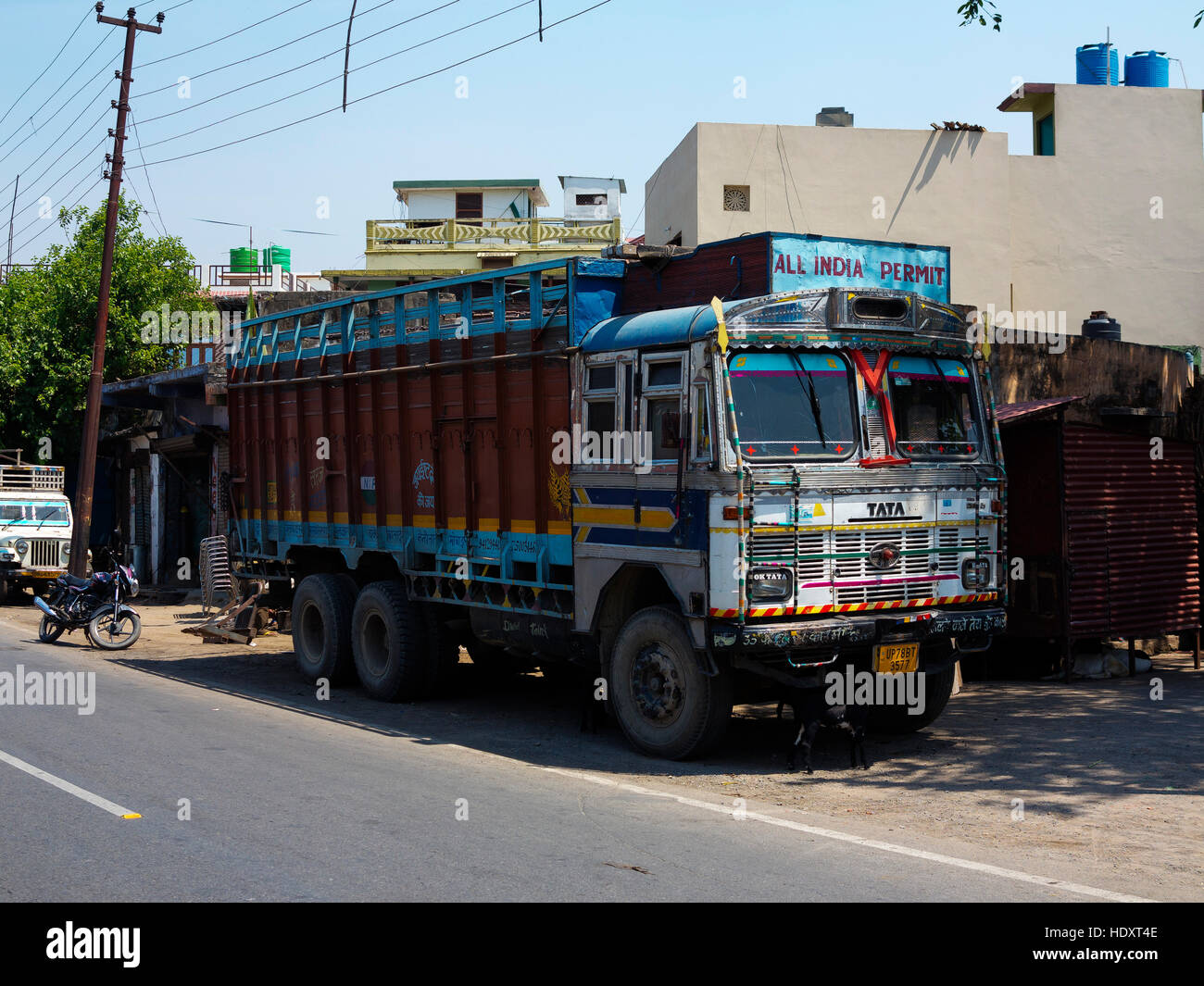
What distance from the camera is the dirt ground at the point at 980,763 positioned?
6.53 meters

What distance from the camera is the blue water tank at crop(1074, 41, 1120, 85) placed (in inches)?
1038

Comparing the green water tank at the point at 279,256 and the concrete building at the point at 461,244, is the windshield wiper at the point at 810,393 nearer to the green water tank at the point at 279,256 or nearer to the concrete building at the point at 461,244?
the concrete building at the point at 461,244

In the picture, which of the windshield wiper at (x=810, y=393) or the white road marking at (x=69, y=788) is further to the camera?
the windshield wiper at (x=810, y=393)

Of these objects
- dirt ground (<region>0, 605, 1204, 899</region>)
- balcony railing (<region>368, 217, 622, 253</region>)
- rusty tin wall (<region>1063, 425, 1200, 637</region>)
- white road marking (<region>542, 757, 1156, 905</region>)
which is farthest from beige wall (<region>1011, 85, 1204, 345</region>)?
white road marking (<region>542, 757, 1156, 905</region>)

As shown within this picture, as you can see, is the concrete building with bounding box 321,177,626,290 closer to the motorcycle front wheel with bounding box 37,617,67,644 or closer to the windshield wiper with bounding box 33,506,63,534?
the windshield wiper with bounding box 33,506,63,534

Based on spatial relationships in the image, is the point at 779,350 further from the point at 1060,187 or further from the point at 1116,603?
the point at 1060,187

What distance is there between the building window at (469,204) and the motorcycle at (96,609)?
31687mm

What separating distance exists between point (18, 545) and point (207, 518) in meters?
3.94

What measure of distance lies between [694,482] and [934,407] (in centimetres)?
206

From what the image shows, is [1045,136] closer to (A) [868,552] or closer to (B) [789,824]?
(A) [868,552]
